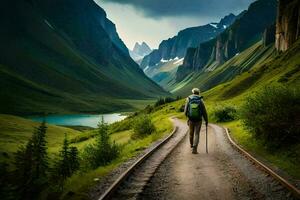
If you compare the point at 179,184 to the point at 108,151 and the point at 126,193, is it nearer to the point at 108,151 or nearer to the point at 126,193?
the point at 126,193

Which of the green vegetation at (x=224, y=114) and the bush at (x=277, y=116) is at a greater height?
the green vegetation at (x=224, y=114)

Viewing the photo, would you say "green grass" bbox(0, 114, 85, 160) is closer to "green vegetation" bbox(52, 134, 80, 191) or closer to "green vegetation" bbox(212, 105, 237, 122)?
"green vegetation" bbox(212, 105, 237, 122)

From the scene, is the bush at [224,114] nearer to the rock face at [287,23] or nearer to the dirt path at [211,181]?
the dirt path at [211,181]

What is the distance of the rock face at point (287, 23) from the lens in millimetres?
155125

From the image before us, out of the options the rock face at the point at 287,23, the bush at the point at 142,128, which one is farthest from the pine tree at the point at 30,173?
the rock face at the point at 287,23

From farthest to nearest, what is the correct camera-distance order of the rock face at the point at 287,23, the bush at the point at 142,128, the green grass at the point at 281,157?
the rock face at the point at 287,23 → the bush at the point at 142,128 → the green grass at the point at 281,157

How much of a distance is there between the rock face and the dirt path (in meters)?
145

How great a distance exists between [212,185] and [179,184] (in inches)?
45.3

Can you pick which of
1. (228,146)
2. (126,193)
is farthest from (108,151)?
(126,193)

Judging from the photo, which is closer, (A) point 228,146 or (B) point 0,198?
(B) point 0,198

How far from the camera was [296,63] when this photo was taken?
109750 mm

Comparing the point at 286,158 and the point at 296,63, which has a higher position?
the point at 296,63

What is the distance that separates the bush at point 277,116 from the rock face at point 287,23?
458 feet

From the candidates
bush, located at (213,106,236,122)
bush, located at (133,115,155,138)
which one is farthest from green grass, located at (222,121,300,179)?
bush, located at (213,106,236,122)
